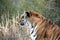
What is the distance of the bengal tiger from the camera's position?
26.9ft

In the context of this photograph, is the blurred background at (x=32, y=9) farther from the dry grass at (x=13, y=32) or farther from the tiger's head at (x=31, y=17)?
the tiger's head at (x=31, y=17)

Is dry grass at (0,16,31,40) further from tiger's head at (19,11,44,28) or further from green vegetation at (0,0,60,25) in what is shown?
tiger's head at (19,11,44,28)

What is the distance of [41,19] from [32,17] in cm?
27

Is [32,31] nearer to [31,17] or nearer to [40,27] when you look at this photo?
[40,27]

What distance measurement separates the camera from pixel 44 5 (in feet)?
41.5

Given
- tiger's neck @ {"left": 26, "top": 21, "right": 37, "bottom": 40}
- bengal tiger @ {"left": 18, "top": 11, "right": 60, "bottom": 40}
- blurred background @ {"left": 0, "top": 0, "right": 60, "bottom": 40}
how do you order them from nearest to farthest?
bengal tiger @ {"left": 18, "top": 11, "right": 60, "bottom": 40}, tiger's neck @ {"left": 26, "top": 21, "right": 37, "bottom": 40}, blurred background @ {"left": 0, "top": 0, "right": 60, "bottom": 40}

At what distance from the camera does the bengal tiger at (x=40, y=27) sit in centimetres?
821

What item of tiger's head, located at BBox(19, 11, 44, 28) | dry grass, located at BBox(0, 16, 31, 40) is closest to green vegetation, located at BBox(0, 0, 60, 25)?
dry grass, located at BBox(0, 16, 31, 40)

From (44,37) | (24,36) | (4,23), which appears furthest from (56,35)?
(4,23)

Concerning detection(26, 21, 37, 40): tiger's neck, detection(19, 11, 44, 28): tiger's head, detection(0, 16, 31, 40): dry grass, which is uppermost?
detection(19, 11, 44, 28): tiger's head

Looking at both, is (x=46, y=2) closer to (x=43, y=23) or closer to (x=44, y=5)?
(x=44, y=5)

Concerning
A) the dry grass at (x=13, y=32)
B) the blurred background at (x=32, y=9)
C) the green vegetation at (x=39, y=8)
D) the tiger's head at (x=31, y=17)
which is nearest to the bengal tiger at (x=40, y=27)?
the tiger's head at (x=31, y=17)

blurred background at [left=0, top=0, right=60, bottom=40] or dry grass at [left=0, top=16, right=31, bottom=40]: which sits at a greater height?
blurred background at [left=0, top=0, right=60, bottom=40]

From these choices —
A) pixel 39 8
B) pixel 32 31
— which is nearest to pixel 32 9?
pixel 39 8
